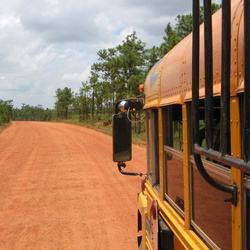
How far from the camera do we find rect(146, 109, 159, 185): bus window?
264 cm

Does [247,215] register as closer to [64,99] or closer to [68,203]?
[68,203]

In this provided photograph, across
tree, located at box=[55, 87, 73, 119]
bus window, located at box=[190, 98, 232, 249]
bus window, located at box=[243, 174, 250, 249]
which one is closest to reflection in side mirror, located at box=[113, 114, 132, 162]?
bus window, located at box=[190, 98, 232, 249]

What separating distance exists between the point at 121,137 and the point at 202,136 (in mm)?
1248

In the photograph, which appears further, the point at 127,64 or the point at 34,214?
the point at 127,64

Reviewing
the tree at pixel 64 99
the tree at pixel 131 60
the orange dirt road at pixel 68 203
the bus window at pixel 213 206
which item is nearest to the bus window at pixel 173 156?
the bus window at pixel 213 206

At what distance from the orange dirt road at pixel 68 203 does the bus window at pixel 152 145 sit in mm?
2018

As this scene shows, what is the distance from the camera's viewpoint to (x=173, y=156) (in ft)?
7.02

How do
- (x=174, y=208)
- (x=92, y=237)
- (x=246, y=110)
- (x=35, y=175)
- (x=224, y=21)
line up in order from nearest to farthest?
1. (x=246, y=110)
2. (x=224, y=21)
3. (x=174, y=208)
4. (x=92, y=237)
5. (x=35, y=175)

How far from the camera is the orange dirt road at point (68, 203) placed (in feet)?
15.5

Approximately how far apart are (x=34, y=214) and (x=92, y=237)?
1633 mm

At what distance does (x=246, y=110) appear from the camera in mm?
927

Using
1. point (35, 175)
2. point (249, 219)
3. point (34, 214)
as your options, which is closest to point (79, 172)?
point (35, 175)

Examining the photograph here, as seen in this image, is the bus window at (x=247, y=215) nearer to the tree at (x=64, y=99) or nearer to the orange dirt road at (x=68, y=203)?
the orange dirt road at (x=68, y=203)

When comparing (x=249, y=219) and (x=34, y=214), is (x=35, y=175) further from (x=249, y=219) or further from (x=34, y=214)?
(x=249, y=219)
